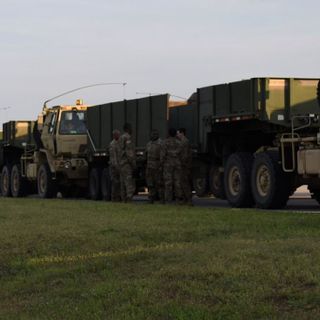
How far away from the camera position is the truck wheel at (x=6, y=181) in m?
29.4

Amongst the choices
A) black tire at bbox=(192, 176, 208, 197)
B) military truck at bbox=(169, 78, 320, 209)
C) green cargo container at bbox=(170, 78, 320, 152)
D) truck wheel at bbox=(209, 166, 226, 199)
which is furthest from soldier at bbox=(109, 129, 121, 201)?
green cargo container at bbox=(170, 78, 320, 152)

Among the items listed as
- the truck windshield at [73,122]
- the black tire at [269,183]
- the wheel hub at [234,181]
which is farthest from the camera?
the truck windshield at [73,122]

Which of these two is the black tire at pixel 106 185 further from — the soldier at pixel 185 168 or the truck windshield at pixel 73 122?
the soldier at pixel 185 168

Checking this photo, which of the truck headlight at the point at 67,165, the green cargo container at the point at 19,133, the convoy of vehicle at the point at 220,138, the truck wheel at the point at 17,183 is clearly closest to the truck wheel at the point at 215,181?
the convoy of vehicle at the point at 220,138

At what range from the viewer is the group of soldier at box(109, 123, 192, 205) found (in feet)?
59.5

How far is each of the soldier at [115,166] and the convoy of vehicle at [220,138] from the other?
0.95 metres

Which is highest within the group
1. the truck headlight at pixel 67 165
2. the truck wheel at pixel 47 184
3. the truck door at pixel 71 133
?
the truck door at pixel 71 133

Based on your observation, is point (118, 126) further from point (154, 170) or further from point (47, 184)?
point (154, 170)

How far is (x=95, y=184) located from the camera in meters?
23.6

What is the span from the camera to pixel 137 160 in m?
21.1

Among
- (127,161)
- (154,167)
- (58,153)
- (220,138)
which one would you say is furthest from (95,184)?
(220,138)

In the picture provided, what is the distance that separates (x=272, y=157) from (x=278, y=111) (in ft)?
3.11

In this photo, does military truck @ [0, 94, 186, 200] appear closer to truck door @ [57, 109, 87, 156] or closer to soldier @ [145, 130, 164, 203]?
truck door @ [57, 109, 87, 156]

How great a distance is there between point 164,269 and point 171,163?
10.1m
